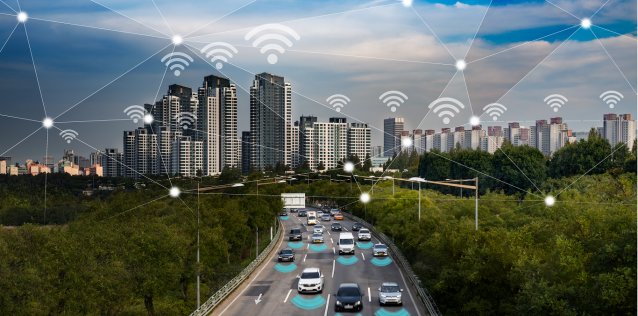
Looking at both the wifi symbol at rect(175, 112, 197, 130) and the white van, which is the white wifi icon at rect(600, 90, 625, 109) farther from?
the wifi symbol at rect(175, 112, 197, 130)

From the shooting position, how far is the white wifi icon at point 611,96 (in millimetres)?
13663

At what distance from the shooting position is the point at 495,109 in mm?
18031

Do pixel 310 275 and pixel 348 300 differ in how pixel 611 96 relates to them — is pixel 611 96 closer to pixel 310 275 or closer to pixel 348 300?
pixel 348 300

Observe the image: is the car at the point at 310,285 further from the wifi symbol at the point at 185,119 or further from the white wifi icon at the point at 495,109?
the wifi symbol at the point at 185,119

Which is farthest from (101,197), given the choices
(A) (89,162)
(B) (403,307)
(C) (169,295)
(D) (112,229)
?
(B) (403,307)

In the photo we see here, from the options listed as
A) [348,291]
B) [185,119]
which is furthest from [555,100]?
[185,119]

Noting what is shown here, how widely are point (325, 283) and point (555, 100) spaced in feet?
62.1

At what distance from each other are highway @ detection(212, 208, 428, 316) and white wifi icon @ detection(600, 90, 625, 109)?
42.5ft

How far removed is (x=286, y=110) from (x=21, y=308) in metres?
23.1

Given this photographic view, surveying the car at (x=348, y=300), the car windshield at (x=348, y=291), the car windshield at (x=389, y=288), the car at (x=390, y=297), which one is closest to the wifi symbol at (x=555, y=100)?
the car at (x=390, y=297)

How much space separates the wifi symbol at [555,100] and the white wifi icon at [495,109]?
181cm

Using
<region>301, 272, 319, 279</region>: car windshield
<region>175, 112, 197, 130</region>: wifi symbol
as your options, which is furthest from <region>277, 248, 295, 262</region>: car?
<region>175, 112, 197, 130</region>: wifi symbol

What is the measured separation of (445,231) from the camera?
23.8 m

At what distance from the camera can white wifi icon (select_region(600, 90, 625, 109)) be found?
13.7m
